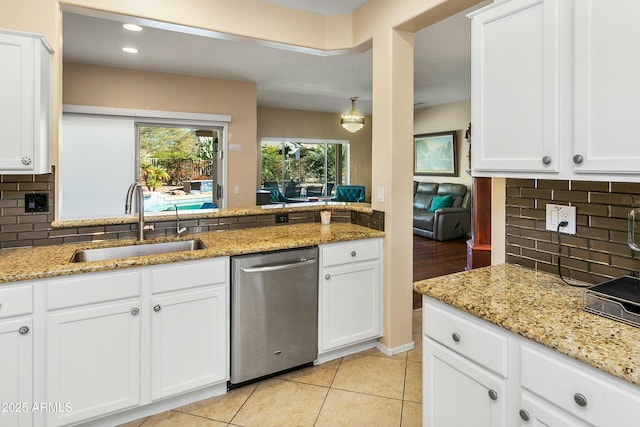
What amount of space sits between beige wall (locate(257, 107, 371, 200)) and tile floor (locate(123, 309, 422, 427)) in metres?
5.89

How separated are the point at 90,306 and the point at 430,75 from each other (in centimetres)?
498

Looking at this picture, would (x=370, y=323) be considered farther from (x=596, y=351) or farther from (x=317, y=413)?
(x=596, y=351)

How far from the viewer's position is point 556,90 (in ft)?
4.30

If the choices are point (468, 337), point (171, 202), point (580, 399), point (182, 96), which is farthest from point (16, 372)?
point (182, 96)

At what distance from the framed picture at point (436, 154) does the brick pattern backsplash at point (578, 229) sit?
6.02 m

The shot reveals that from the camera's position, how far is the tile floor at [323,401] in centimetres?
200

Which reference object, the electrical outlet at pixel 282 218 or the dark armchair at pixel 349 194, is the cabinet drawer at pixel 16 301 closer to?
the electrical outlet at pixel 282 218

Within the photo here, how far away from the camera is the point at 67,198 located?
4.52 m

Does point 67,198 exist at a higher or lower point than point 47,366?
higher

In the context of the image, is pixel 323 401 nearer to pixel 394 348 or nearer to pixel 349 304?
pixel 349 304

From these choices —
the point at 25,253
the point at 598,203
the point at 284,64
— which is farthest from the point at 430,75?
the point at 25,253

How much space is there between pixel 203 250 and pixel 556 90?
1811 mm

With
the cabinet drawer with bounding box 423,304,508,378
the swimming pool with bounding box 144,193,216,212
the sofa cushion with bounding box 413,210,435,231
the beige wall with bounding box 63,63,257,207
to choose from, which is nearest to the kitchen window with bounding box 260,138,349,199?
the sofa cushion with bounding box 413,210,435,231

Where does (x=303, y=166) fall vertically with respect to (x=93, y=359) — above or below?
above
